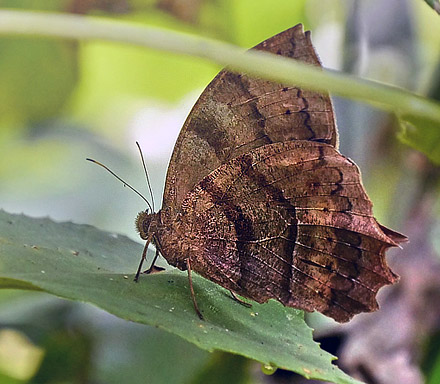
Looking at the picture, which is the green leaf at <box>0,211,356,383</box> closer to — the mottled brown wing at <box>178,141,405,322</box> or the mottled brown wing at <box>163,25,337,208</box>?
the mottled brown wing at <box>178,141,405,322</box>

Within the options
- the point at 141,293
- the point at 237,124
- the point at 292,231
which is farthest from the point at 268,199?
the point at 141,293

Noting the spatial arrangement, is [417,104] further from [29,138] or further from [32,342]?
[29,138]

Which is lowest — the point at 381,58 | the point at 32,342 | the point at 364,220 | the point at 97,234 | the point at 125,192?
the point at 32,342

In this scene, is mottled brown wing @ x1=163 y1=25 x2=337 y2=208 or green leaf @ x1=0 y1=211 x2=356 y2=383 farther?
mottled brown wing @ x1=163 y1=25 x2=337 y2=208

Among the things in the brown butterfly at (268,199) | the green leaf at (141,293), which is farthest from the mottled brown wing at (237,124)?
the green leaf at (141,293)

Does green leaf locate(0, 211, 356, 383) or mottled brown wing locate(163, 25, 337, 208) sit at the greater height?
mottled brown wing locate(163, 25, 337, 208)

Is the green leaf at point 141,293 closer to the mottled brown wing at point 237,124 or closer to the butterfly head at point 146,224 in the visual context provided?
the butterfly head at point 146,224

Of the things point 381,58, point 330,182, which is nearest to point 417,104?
point 330,182

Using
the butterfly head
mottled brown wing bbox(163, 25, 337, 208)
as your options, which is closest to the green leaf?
the butterfly head
